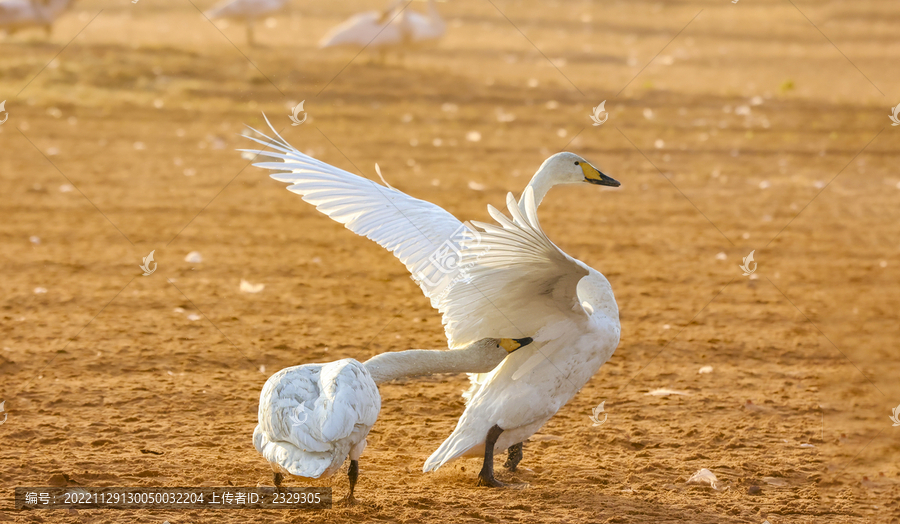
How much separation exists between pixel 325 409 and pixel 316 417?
2.0 inches

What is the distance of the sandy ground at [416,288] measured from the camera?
174 inches

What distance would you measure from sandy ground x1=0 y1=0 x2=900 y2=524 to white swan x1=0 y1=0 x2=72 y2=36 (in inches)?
21.0

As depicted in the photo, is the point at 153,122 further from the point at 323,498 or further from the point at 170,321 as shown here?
the point at 323,498

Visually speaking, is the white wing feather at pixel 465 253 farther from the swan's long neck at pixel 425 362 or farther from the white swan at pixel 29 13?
the white swan at pixel 29 13

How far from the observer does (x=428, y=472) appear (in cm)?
449

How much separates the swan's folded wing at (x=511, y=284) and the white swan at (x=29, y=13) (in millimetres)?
15184

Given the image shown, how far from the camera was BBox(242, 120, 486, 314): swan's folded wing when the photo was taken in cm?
459

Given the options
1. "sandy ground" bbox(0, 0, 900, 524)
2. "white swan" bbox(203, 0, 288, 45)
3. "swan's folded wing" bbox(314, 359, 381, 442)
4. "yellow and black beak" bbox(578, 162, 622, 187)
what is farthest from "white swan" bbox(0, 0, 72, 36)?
"swan's folded wing" bbox(314, 359, 381, 442)

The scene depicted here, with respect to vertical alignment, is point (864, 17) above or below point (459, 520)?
above

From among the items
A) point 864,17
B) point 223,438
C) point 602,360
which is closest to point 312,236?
point 223,438

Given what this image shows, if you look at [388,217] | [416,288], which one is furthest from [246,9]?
[388,217]

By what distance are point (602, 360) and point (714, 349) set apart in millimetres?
2215

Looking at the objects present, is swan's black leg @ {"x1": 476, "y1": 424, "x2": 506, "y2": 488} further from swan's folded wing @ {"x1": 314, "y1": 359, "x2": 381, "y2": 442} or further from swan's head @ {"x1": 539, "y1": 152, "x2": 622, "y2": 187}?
swan's head @ {"x1": 539, "y1": 152, "x2": 622, "y2": 187}

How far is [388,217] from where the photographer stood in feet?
15.6
